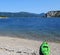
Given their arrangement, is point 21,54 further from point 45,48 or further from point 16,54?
point 45,48

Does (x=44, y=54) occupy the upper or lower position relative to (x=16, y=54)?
upper

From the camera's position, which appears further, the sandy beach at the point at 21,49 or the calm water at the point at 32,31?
the calm water at the point at 32,31

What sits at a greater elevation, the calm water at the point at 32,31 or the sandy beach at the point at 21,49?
the sandy beach at the point at 21,49

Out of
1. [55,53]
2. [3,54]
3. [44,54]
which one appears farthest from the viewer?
[55,53]

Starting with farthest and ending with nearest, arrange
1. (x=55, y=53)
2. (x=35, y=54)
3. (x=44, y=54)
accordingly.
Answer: (x=55, y=53) < (x=35, y=54) < (x=44, y=54)

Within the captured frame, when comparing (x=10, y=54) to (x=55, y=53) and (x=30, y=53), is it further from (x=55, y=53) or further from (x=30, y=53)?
(x=55, y=53)

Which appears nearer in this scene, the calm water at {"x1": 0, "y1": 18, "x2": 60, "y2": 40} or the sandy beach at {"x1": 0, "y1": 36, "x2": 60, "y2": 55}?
the sandy beach at {"x1": 0, "y1": 36, "x2": 60, "y2": 55}

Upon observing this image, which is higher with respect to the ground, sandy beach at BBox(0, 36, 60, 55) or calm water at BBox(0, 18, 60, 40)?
sandy beach at BBox(0, 36, 60, 55)

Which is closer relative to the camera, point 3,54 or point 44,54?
point 44,54

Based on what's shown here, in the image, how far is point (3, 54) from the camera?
1405 cm

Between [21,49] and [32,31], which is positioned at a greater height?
[21,49]

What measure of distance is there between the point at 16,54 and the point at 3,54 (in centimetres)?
91

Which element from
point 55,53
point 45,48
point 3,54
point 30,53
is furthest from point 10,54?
point 45,48

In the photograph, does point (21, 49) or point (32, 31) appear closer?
point (21, 49)
